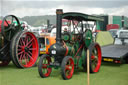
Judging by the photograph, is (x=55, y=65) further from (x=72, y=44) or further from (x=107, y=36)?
(x=107, y=36)

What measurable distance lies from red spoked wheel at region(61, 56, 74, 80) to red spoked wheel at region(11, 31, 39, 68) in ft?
6.77

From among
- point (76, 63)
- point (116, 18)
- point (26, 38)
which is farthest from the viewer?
point (116, 18)

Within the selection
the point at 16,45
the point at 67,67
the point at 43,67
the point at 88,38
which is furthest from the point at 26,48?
the point at 67,67

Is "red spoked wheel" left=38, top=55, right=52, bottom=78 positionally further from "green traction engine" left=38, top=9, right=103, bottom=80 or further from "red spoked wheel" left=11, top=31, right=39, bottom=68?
"red spoked wheel" left=11, top=31, right=39, bottom=68

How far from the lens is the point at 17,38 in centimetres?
709

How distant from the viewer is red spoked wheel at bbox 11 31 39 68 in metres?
7.14

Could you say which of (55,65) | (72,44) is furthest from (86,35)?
(55,65)

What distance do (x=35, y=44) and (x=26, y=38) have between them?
Answer: 0.44m

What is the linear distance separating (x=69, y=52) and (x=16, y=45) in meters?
1.95

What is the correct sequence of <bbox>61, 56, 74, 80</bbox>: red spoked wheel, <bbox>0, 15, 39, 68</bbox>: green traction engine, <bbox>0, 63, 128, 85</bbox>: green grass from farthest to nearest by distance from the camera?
<bbox>0, 15, 39, 68</bbox>: green traction engine < <bbox>61, 56, 74, 80</bbox>: red spoked wheel < <bbox>0, 63, 128, 85</bbox>: green grass

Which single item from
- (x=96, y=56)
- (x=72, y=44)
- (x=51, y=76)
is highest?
(x=72, y=44)

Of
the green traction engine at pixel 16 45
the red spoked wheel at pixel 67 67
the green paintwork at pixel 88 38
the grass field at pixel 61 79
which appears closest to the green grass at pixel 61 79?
the grass field at pixel 61 79

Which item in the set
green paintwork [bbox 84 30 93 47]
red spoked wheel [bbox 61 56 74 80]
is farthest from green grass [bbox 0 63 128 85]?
green paintwork [bbox 84 30 93 47]

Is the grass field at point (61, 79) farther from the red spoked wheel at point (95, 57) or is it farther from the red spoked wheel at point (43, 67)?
the red spoked wheel at point (95, 57)
